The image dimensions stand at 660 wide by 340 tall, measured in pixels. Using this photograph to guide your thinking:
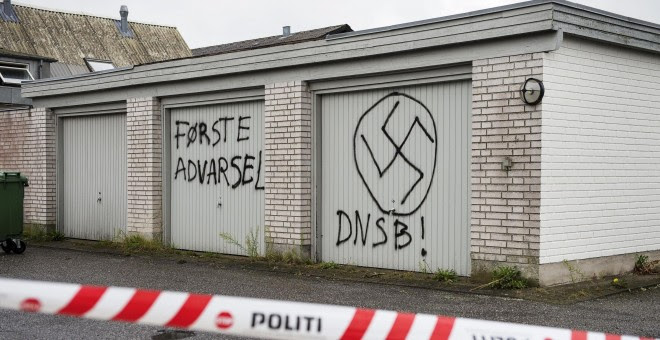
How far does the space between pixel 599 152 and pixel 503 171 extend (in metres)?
1.52

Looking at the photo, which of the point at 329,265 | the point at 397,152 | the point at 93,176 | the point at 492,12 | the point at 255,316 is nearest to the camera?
the point at 255,316

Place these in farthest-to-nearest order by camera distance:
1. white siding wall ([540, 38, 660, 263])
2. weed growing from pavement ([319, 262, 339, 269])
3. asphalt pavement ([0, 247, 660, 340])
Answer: weed growing from pavement ([319, 262, 339, 269]) → white siding wall ([540, 38, 660, 263]) → asphalt pavement ([0, 247, 660, 340])

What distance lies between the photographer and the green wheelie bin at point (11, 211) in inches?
540

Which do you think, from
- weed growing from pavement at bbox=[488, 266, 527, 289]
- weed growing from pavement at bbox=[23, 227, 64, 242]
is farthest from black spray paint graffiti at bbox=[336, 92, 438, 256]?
weed growing from pavement at bbox=[23, 227, 64, 242]

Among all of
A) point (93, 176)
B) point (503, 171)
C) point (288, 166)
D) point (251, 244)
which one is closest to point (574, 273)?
point (503, 171)

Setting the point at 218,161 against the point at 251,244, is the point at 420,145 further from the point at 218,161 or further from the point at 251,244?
the point at 218,161

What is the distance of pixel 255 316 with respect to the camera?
4156mm

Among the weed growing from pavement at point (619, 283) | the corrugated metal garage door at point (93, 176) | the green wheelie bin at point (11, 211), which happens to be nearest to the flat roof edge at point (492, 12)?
the weed growing from pavement at point (619, 283)

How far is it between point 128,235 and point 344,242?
4834 millimetres

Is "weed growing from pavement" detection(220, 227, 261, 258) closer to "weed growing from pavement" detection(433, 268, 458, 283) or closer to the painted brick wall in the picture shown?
"weed growing from pavement" detection(433, 268, 458, 283)

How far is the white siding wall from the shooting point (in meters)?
9.95

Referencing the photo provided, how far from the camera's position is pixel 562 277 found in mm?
10039

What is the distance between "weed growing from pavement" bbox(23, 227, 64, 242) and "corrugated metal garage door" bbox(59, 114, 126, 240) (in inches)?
10.2

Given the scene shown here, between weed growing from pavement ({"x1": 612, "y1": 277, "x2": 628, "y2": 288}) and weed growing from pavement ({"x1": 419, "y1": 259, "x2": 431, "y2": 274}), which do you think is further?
weed growing from pavement ({"x1": 419, "y1": 259, "x2": 431, "y2": 274})
